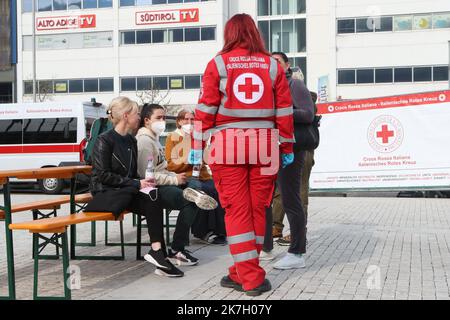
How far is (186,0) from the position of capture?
45031 mm

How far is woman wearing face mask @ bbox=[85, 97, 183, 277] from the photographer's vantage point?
532 cm

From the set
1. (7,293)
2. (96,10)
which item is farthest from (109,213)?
(96,10)

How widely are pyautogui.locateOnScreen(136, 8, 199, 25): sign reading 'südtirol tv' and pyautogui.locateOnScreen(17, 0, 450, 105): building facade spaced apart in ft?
0.24

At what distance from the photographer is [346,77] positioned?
41.9 meters

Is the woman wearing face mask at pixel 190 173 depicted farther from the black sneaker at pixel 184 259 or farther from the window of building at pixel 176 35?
the window of building at pixel 176 35

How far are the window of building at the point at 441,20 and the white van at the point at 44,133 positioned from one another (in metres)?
28.4

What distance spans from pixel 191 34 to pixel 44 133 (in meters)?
27.0

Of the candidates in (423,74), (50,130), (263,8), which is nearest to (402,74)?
(423,74)

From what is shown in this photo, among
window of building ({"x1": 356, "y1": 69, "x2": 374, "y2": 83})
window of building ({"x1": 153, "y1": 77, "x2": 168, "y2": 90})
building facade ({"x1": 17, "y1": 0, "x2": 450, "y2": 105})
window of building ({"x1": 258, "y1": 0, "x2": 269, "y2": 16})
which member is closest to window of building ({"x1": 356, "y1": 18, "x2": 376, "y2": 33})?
building facade ({"x1": 17, "y1": 0, "x2": 450, "y2": 105})

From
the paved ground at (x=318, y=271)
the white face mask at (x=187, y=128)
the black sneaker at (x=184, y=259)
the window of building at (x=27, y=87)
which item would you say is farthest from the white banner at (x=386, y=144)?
the window of building at (x=27, y=87)

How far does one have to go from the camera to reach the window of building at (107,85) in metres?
46.1

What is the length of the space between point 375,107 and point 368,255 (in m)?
9.32

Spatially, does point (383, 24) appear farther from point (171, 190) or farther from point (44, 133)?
point (171, 190)
